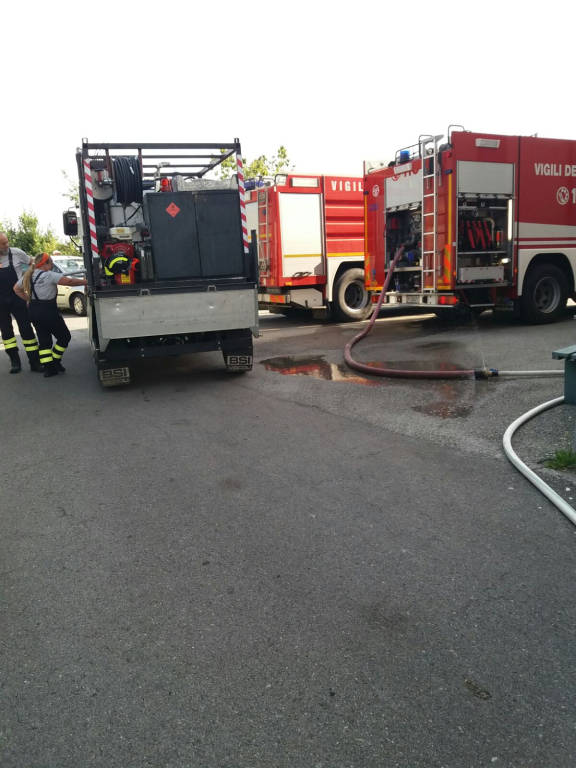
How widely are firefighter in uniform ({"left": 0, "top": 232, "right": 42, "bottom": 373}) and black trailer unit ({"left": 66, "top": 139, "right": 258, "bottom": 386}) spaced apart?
1546 mm

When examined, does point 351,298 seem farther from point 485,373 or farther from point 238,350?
point 485,373

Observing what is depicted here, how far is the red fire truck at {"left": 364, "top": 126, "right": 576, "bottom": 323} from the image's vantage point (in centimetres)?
1035

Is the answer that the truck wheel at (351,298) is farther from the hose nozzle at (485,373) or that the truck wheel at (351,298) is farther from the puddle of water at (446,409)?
the puddle of water at (446,409)

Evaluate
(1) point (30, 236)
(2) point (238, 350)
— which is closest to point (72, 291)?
(2) point (238, 350)

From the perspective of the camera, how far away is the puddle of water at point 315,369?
8.09 m

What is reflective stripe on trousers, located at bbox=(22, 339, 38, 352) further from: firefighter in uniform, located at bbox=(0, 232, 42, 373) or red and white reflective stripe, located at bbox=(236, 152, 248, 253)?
red and white reflective stripe, located at bbox=(236, 152, 248, 253)

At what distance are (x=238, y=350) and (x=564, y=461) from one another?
4.84 metres

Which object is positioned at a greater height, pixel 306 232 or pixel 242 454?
pixel 306 232

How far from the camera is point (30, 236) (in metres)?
43.6

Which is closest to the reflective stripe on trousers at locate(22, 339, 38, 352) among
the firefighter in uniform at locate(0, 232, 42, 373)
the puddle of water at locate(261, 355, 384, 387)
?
the firefighter in uniform at locate(0, 232, 42, 373)

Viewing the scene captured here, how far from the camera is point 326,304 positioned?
1358 cm

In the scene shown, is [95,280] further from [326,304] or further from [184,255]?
[326,304]

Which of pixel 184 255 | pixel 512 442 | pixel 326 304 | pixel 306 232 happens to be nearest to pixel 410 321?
pixel 326 304

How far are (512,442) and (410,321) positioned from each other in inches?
345
